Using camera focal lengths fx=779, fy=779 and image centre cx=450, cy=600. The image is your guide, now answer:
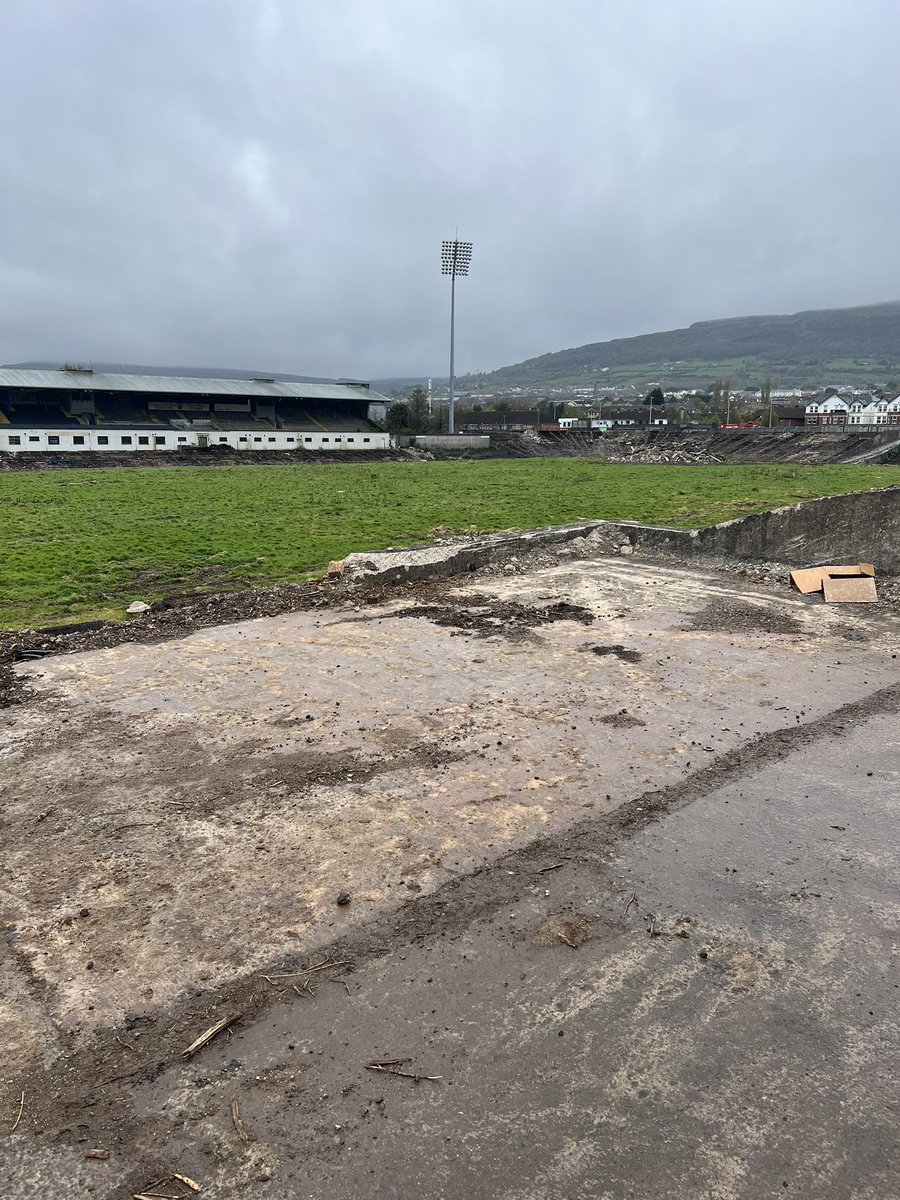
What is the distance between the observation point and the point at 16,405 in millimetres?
62094

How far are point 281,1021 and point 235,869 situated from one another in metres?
1.37

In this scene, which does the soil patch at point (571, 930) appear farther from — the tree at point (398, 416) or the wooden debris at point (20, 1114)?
the tree at point (398, 416)

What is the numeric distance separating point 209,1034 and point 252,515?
21.3m

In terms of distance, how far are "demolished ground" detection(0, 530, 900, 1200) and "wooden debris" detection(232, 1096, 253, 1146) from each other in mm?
13

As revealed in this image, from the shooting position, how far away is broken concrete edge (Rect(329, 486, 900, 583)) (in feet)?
44.9

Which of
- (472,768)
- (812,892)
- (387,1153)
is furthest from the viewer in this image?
(472,768)

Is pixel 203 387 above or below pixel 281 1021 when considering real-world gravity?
above

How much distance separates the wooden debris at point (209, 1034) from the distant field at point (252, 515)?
9026 mm

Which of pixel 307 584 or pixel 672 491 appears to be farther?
pixel 672 491

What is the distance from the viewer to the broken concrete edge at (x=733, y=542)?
13695 millimetres

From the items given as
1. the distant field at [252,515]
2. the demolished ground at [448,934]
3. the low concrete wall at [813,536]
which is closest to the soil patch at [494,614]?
the demolished ground at [448,934]

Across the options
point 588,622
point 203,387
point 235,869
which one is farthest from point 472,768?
point 203,387

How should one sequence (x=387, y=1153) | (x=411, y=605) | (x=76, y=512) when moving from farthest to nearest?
(x=76, y=512), (x=411, y=605), (x=387, y=1153)

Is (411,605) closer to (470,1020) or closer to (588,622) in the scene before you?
(588,622)
